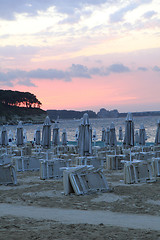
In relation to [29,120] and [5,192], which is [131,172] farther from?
[29,120]

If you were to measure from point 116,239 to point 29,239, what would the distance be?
1.34 m

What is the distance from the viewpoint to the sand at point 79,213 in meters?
5.02

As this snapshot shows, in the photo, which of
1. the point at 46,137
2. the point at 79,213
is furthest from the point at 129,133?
the point at 79,213

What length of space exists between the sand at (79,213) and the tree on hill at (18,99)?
144 m

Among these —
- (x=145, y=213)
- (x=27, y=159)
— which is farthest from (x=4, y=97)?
(x=145, y=213)

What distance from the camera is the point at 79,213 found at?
652 centimetres

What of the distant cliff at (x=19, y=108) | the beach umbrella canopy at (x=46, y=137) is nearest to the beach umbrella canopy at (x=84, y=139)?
the beach umbrella canopy at (x=46, y=137)

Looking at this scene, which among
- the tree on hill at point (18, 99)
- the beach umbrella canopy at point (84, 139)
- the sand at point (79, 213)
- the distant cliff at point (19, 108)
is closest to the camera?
the sand at point (79, 213)

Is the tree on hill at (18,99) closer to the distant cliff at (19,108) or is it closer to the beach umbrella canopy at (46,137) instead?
the distant cliff at (19,108)

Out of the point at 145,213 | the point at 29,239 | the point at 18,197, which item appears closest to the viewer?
the point at 29,239

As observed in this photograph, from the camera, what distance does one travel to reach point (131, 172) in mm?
10406

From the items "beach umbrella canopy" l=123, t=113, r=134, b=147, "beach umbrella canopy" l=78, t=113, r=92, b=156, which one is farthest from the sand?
"beach umbrella canopy" l=123, t=113, r=134, b=147

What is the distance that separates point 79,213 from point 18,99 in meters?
157

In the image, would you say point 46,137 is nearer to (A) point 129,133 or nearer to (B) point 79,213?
(A) point 129,133
